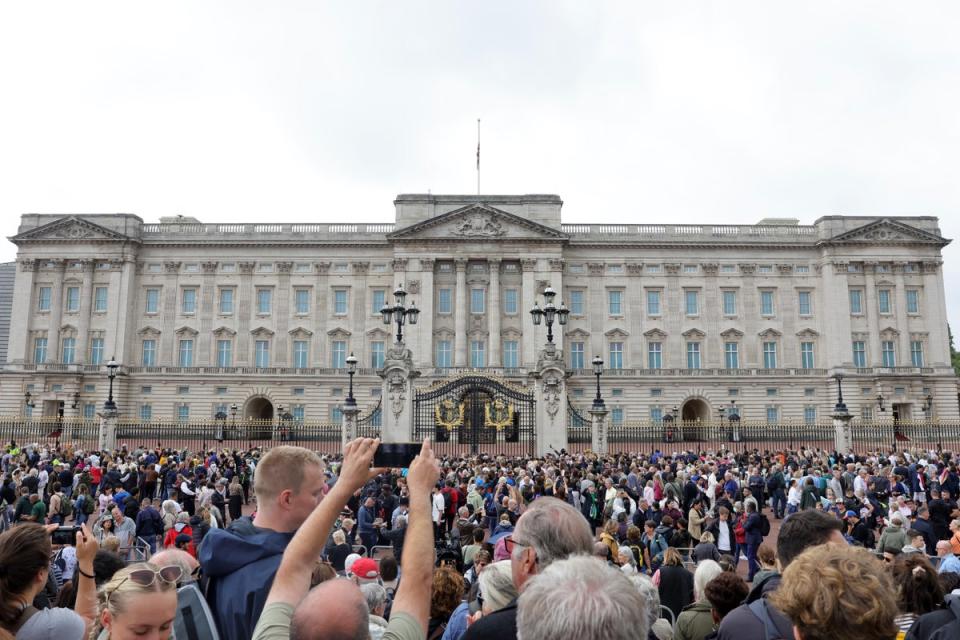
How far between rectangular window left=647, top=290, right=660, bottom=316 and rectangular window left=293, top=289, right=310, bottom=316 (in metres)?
27.9

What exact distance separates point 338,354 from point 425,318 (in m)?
8.00

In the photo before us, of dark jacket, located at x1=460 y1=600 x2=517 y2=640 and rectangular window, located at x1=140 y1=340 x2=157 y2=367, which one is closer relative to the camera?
dark jacket, located at x1=460 y1=600 x2=517 y2=640

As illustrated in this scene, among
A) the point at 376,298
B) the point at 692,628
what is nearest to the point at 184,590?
the point at 692,628

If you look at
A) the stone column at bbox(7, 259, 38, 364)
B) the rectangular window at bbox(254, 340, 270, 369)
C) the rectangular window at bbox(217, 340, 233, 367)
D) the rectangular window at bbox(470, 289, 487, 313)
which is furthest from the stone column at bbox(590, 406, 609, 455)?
the stone column at bbox(7, 259, 38, 364)

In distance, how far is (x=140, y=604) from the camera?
3408 mm

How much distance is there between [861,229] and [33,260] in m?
66.2

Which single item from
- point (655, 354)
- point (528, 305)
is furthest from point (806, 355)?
point (528, 305)

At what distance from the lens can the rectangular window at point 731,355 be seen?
192ft

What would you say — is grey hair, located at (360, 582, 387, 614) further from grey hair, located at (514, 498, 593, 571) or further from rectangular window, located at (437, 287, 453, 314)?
rectangular window, located at (437, 287, 453, 314)

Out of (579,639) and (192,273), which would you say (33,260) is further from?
(579,639)

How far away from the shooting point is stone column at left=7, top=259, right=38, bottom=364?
188 ft

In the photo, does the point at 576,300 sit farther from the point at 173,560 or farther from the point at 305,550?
the point at 305,550

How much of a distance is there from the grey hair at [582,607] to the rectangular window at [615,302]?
57.5 m

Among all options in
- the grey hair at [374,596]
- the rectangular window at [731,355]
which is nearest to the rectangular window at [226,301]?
the rectangular window at [731,355]
